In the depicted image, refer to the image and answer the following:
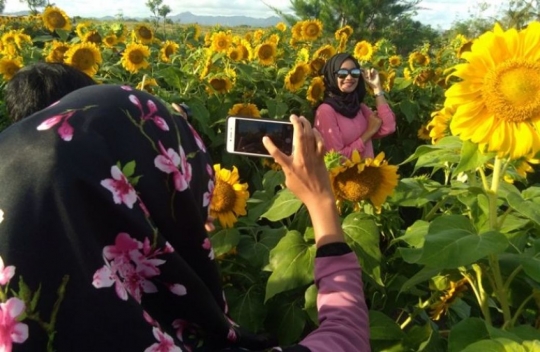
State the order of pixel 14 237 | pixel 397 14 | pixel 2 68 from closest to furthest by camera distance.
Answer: pixel 14 237 < pixel 2 68 < pixel 397 14

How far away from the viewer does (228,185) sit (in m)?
1.65

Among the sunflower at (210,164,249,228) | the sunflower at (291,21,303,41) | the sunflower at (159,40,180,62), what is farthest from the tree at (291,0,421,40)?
the sunflower at (210,164,249,228)

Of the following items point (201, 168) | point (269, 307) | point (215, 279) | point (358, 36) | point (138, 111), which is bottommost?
point (358, 36)

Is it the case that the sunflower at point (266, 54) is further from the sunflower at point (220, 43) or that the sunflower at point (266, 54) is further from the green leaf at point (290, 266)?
the green leaf at point (290, 266)

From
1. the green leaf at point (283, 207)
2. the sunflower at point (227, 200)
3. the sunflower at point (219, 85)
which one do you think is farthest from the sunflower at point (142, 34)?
the green leaf at point (283, 207)

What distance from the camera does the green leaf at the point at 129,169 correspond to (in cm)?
74

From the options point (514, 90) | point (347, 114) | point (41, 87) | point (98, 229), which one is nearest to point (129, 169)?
point (98, 229)

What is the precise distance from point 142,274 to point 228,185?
865 millimetres

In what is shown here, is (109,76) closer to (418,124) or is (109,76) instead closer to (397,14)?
(418,124)

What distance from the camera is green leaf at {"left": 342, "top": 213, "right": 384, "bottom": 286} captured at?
4.46 feet

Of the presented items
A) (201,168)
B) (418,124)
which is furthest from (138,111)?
(418,124)

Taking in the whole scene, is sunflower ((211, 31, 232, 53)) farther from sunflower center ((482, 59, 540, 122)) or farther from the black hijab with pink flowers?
the black hijab with pink flowers

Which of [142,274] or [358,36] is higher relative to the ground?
[142,274]

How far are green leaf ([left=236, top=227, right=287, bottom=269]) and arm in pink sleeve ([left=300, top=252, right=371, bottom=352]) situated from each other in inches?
23.8
